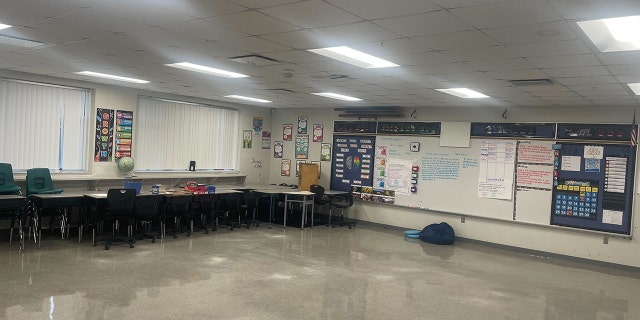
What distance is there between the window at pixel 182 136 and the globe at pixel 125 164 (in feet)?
1.16

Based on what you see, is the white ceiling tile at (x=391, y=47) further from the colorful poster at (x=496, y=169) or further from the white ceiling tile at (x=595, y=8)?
the colorful poster at (x=496, y=169)

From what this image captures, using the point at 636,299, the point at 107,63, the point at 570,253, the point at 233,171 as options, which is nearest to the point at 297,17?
the point at 107,63

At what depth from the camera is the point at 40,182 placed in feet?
23.4

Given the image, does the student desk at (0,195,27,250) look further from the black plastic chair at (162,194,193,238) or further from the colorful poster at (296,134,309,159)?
the colorful poster at (296,134,309,159)

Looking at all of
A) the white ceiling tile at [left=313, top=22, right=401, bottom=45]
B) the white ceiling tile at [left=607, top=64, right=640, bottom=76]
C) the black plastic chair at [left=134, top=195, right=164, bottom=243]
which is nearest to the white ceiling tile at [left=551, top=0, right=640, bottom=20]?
the white ceiling tile at [left=313, top=22, right=401, bottom=45]

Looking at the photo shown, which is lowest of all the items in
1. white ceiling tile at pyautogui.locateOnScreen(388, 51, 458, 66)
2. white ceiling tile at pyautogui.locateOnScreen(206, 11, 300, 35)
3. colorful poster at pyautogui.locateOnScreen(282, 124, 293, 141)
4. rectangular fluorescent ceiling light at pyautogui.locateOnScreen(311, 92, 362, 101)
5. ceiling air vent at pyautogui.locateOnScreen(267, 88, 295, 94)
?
colorful poster at pyautogui.locateOnScreen(282, 124, 293, 141)

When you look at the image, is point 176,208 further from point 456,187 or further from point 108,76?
point 456,187

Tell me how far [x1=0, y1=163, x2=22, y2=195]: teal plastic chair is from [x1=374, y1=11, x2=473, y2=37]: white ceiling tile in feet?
19.9

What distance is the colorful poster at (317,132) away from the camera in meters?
10.6

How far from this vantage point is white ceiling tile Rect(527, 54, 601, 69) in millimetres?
4180

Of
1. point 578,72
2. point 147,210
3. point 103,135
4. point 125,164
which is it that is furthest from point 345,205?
point 578,72

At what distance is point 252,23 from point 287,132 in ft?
24.5

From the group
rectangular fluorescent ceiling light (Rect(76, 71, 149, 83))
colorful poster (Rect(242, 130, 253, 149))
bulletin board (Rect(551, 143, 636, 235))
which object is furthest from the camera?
colorful poster (Rect(242, 130, 253, 149))

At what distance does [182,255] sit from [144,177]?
291 centimetres
